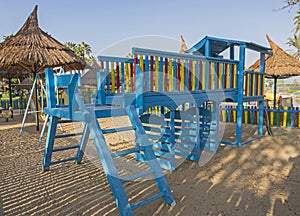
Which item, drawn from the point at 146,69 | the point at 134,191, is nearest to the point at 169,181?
the point at 134,191

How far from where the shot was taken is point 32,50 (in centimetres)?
796

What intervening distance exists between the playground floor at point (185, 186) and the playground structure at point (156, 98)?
0.32 m

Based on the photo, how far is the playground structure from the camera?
312cm

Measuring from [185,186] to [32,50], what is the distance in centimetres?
707

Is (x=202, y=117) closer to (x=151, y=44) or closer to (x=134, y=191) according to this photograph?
(x=151, y=44)

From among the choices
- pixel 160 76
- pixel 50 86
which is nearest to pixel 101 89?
pixel 50 86

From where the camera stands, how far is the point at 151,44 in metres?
6.86

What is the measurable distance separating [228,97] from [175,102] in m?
2.18

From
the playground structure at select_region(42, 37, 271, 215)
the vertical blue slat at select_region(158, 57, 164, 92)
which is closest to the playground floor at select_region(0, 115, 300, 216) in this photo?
the playground structure at select_region(42, 37, 271, 215)

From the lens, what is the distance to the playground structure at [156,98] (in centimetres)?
312

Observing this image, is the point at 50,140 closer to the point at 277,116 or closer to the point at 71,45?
the point at 277,116

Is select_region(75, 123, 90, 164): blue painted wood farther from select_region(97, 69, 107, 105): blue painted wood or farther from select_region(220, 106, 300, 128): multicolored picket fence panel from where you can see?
select_region(220, 106, 300, 128): multicolored picket fence panel

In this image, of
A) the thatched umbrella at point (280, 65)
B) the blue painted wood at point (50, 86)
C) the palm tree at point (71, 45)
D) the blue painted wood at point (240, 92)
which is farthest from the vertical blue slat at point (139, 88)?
the palm tree at point (71, 45)

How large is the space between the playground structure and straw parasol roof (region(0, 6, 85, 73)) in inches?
167
